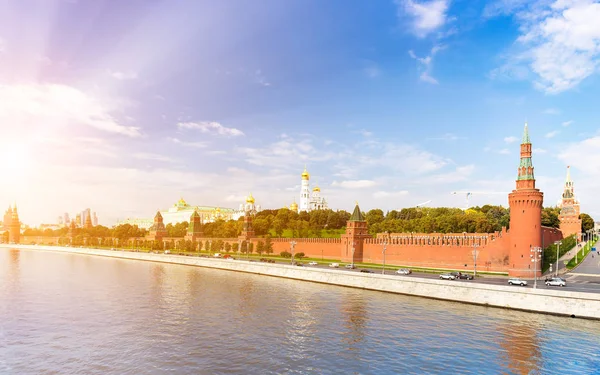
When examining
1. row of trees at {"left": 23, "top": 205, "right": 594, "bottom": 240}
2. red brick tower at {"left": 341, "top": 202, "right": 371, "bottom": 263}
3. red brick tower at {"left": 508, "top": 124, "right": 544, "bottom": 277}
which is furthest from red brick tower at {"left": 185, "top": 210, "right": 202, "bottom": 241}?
red brick tower at {"left": 508, "top": 124, "right": 544, "bottom": 277}

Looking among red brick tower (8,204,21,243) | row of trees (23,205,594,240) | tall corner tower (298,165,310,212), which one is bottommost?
red brick tower (8,204,21,243)

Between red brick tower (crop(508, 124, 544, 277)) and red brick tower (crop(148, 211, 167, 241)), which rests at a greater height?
red brick tower (crop(508, 124, 544, 277))

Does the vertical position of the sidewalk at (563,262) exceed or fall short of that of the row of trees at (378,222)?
it falls short

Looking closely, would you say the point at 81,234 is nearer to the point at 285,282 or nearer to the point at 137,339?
the point at 285,282

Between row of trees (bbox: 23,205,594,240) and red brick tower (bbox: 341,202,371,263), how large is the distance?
63.2 feet

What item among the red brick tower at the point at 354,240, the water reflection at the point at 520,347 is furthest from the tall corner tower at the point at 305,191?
the water reflection at the point at 520,347

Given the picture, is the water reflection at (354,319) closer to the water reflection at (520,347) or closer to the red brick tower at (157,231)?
the water reflection at (520,347)

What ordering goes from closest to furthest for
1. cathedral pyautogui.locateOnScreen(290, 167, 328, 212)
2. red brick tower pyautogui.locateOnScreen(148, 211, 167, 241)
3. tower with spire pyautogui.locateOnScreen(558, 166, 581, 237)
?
1. tower with spire pyautogui.locateOnScreen(558, 166, 581, 237)
2. red brick tower pyautogui.locateOnScreen(148, 211, 167, 241)
3. cathedral pyautogui.locateOnScreen(290, 167, 328, 212)

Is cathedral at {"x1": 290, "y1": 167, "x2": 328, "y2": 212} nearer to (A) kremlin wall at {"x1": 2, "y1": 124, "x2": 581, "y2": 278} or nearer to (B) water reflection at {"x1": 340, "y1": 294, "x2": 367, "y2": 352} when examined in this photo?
(A) kremlin wall at {"x1": 2, "y1": 124, "x2": 581, "y2": 278}

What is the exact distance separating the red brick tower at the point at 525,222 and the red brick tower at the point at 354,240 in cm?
2150

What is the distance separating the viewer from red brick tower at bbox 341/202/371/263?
63750 millimetres

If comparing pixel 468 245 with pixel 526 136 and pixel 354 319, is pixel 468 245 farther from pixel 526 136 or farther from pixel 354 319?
pixel 354 319

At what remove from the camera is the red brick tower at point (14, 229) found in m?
159

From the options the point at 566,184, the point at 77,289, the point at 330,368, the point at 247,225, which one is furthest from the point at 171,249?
the point at 566,184
